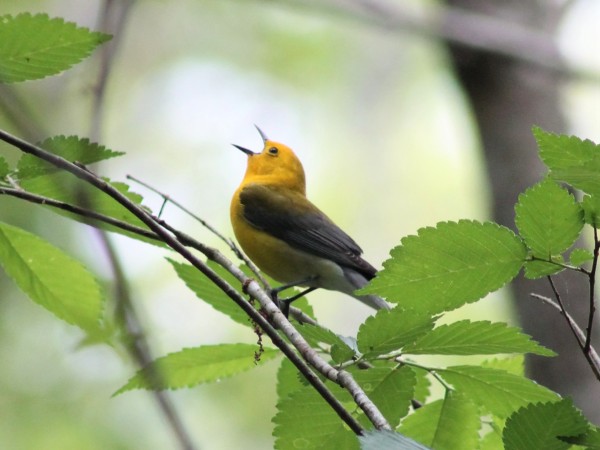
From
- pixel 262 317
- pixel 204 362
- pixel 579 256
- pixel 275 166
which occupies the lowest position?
pixel 204 362

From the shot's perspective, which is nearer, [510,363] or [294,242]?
[510,363]

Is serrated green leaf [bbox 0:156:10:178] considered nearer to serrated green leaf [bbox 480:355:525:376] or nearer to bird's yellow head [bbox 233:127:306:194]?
serrated green leaf [bbox 480:355:525:376]

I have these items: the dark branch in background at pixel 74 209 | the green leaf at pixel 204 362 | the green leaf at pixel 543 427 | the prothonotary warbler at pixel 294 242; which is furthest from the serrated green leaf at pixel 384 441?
the prothonotary warbler at pixel 294 242

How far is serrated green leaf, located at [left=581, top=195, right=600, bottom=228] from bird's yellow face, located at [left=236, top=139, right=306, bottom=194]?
16.7 feet

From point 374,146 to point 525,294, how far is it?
11.3m

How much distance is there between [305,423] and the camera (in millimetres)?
1755

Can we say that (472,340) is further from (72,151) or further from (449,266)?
(72,151)

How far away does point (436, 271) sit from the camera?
1.75 meters

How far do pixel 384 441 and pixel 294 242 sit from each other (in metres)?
4.28

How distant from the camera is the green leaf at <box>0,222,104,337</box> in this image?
210 centimetres

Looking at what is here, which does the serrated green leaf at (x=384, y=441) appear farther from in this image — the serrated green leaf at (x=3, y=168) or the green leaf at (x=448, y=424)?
the serrated green leaf at (x=3, y=168)

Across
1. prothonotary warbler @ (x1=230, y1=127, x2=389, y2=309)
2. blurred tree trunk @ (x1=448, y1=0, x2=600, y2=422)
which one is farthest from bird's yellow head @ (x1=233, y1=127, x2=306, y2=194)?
blurred tree trunk @ (x1=448, y1=0, x2=600, y2=422)

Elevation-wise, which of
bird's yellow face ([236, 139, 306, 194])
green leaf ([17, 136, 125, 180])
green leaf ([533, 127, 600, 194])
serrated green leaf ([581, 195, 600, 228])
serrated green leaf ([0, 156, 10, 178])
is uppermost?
bird's yellow face ([236, 139, 306, 194])

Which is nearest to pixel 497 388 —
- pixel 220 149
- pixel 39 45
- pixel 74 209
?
pixel 74 209
